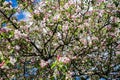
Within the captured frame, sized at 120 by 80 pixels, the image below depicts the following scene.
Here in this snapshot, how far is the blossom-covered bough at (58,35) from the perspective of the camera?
11.9 meters

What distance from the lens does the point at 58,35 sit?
501 inches

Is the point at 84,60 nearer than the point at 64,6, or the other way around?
the point at 64,6

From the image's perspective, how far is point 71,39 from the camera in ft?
40.9

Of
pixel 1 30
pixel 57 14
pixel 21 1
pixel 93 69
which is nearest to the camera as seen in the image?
pixel 1 30

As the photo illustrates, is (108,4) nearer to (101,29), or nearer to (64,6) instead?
(101,29)

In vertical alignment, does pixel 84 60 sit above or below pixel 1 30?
below

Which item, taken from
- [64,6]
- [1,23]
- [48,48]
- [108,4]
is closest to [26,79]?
[48,48]

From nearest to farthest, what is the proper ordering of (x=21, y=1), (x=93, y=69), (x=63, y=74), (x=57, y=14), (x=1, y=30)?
(x=63, y=74) < (x=1, y=30) < (x=57, y=14) < (x=21, y=1) < (x=93, y=69)

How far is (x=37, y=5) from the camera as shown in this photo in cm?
1355

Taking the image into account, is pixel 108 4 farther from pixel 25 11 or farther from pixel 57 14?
pixel 25 11

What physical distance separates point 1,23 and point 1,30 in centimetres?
182

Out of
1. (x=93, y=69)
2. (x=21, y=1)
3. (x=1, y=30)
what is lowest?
(x=93, y=69)

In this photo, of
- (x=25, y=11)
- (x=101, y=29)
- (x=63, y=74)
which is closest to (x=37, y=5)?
(x=25, y=11)

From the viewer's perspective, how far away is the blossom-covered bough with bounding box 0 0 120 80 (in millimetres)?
11914
